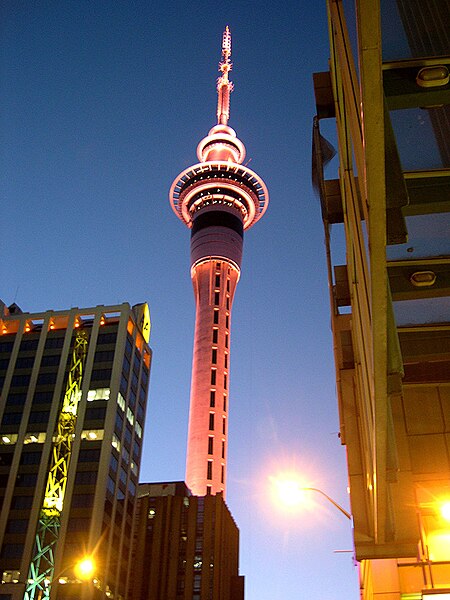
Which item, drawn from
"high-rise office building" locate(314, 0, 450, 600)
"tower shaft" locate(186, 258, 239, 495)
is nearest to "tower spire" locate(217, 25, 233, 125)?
"tower shaft" locate(186, 258, 239, 495)

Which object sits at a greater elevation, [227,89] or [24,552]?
[227,89]

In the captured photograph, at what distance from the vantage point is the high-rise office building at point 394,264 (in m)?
5.35

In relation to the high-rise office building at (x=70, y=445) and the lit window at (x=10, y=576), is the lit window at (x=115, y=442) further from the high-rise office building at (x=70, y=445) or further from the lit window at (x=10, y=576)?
the lit window at (x=10, y=576)

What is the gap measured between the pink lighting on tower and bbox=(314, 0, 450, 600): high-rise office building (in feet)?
372

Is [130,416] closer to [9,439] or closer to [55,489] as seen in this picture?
[55,489]

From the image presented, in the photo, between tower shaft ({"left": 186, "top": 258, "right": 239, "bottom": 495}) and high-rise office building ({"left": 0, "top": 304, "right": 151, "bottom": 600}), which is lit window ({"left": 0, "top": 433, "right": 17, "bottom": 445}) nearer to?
high-rise office building ({"left": 0, "top": 304, "right": 151, "bottom": 600})

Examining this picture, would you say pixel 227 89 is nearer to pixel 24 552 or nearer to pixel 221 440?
pixel 221 440

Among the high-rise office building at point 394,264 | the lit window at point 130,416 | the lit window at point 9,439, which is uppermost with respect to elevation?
the lit window at point 130,416

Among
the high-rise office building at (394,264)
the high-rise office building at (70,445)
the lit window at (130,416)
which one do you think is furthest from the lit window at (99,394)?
the high-rise office building at (394,264)

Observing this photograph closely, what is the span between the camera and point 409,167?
29.9ft

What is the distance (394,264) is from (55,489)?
301ft

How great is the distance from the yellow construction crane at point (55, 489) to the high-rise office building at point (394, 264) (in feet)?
255

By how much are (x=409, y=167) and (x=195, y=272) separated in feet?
481

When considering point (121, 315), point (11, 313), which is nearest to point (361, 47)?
point (121, 315)
